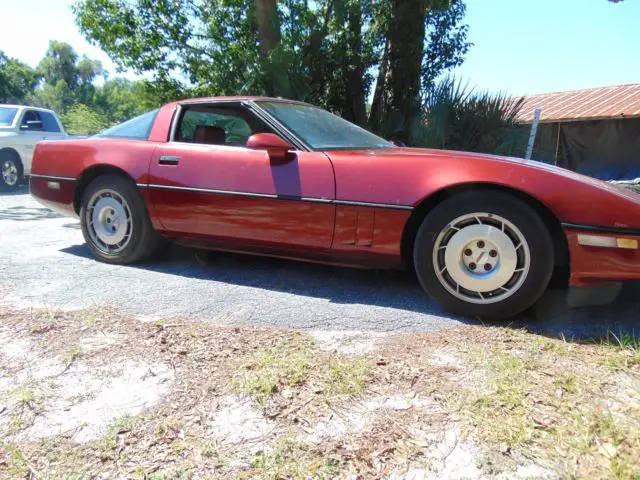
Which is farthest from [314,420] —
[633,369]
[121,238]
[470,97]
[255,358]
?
[470,97]

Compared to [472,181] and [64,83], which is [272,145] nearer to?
[472,181]

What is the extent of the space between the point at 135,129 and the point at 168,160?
62 centimetres

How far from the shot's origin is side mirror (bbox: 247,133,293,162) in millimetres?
3005

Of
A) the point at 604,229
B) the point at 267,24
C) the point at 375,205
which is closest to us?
the point at 604,229

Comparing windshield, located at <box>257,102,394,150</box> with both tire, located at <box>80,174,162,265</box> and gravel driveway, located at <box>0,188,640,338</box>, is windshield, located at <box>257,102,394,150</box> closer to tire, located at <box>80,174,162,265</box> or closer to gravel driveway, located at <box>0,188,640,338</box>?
gravel driveway, located at <box>0,188,640,338</box>

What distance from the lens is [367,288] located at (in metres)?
3.20

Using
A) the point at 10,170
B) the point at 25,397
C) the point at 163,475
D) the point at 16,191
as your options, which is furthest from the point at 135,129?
the point at 10,170

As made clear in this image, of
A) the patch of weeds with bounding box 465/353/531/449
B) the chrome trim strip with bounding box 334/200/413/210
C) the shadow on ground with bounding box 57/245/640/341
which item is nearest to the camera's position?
the patch of weeds with bounding box 465/353/531/449

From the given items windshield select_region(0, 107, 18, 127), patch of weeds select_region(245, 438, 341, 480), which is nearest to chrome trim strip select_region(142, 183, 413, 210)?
patch of weeds select_region(245, 438, 341, 480)

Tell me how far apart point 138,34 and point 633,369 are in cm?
1079

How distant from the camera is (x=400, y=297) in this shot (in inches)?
119

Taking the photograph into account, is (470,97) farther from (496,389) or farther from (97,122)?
(97,122)

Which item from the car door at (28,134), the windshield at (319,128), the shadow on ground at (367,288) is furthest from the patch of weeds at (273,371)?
the car door at (28,134)

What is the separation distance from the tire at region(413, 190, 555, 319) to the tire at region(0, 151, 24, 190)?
30.8 ft
